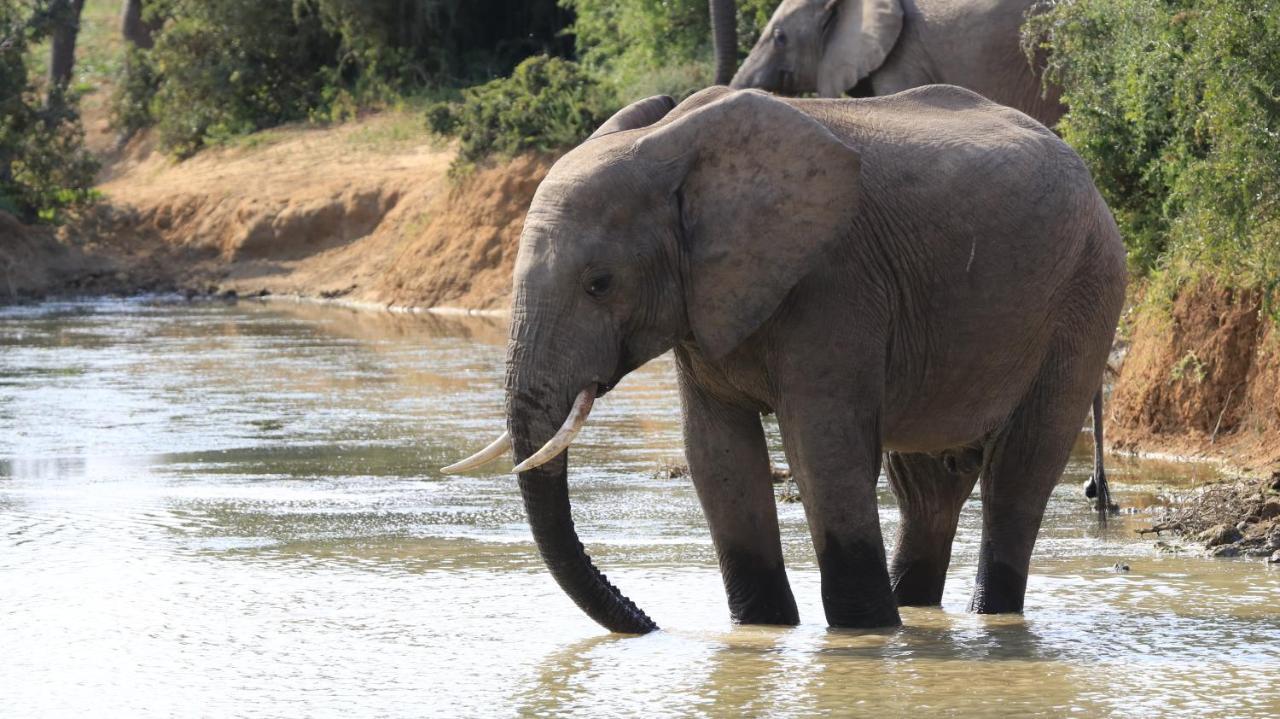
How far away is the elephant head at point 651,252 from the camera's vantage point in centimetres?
659

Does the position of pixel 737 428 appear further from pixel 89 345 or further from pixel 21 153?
pixel 21 153

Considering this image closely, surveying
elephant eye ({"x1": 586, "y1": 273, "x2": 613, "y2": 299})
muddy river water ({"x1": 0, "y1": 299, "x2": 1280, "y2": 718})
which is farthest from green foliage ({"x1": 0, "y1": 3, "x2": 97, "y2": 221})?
elephant eye ({"x1": 586, "y1": 273, "x2": 613, "y2": 299})

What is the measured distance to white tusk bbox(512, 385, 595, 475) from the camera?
21.1 feet

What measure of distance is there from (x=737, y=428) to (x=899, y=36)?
11.0 m

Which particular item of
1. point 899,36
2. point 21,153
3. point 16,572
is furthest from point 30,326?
point 16,572

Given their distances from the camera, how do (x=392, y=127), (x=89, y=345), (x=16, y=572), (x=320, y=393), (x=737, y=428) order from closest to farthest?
(x=737, y=428), (x=16, y=572), (x=320, y=393), (x=89, y=345), (x=392, y=127)

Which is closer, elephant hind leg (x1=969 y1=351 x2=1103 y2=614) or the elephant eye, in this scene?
the elephant eye

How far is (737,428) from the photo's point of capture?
725 centimetres

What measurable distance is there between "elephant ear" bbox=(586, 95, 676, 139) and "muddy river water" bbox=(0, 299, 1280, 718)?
1.76m

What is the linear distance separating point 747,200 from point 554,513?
1.20 meters

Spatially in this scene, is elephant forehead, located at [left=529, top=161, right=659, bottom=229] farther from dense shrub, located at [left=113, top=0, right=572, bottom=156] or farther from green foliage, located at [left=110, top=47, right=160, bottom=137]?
green foliage, located at [left=110, top=47, right=160, bottom=137]

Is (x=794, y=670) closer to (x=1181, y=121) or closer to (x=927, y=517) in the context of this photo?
(x=927, y=517)

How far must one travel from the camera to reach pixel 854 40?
712 inches

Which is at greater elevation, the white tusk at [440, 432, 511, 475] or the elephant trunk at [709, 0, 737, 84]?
the elephant trunk at [709, 0, 737, 84]
